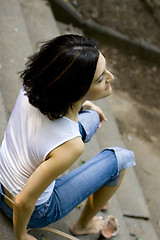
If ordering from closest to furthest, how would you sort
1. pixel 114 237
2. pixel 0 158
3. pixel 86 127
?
pixel 0 158 → pixel 86 127 → pixel 114 237

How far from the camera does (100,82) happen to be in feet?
6.11

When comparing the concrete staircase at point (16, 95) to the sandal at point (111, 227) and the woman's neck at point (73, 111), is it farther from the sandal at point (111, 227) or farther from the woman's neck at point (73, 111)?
the woman's neck at point (73, 111)

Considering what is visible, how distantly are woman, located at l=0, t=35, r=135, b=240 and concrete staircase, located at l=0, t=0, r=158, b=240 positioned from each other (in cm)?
50

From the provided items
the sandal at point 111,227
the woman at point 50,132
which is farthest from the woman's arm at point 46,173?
the sandal at point 111,227

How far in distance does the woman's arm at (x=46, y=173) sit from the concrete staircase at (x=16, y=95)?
31.9 inches

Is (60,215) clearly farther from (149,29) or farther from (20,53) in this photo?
(149,29)

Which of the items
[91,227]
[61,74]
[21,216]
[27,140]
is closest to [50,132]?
[27,140]

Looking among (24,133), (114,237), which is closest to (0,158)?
(24,133)

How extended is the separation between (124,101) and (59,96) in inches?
159

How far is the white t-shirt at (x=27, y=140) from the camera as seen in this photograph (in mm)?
1778

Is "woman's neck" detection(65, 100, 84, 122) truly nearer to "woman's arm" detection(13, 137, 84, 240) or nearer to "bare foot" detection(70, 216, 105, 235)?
"woman's arm" detection(13, 137, 84, 240)

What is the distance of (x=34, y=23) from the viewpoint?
15.5ft

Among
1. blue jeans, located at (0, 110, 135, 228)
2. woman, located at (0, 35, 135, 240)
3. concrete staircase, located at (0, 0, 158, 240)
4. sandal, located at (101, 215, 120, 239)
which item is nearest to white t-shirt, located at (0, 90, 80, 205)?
woman, located at (0, 35, 135, 240)

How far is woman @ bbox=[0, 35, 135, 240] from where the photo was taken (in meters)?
1.68
